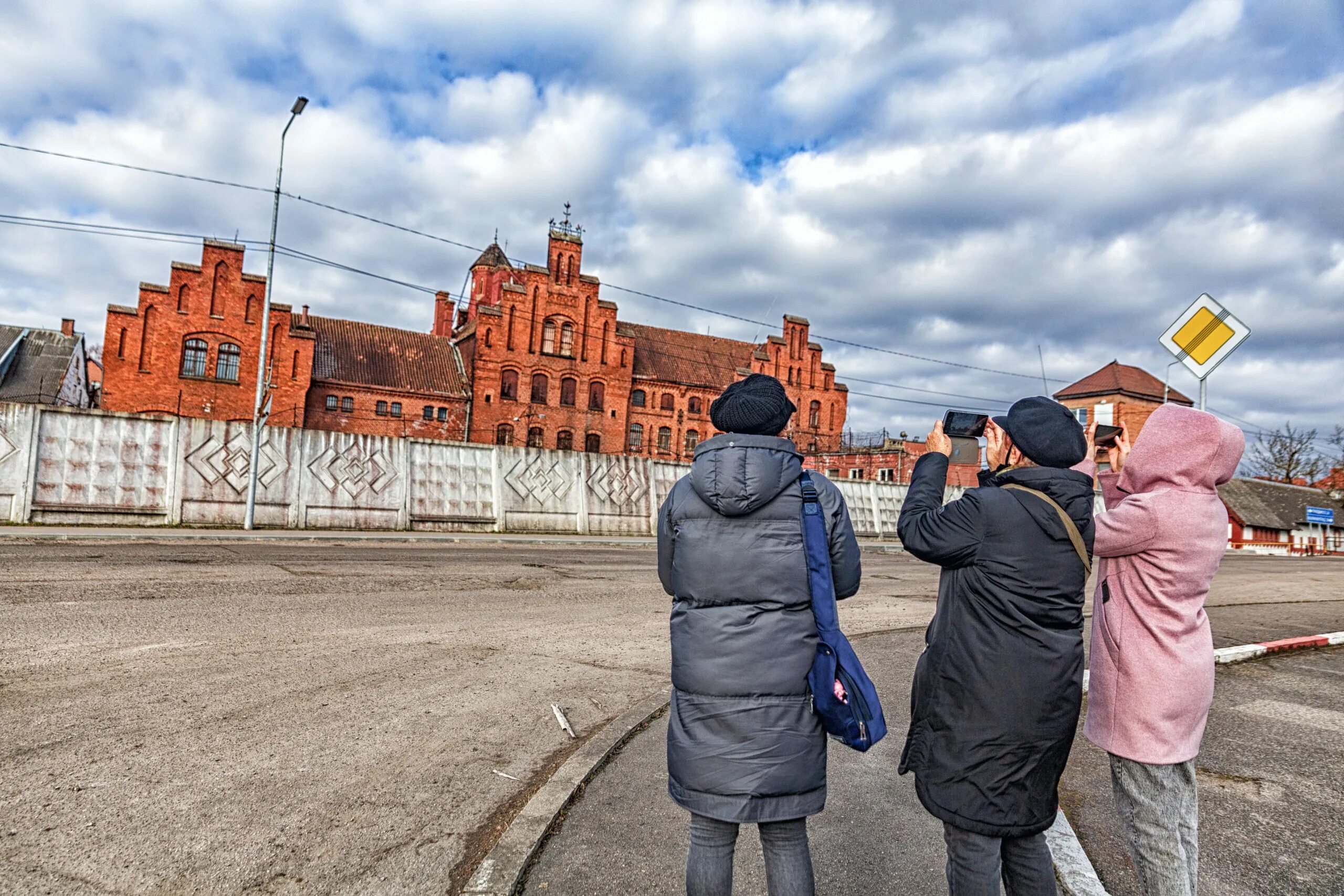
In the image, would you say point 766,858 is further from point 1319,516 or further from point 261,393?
point 1319,516

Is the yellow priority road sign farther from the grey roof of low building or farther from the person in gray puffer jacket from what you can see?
the grey roof of low building

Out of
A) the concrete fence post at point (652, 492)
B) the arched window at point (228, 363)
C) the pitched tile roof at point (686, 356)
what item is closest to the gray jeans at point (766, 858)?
the concrete fence post at point (652, 492)

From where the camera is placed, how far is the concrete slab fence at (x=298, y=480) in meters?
16.6

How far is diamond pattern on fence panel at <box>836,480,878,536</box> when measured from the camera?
1179 inches

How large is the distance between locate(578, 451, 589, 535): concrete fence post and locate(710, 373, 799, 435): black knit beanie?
20.7m

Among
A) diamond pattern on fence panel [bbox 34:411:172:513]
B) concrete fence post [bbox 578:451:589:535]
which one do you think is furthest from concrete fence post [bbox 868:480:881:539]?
diamond pattern on fence panel [bbox 34:411:172:513]

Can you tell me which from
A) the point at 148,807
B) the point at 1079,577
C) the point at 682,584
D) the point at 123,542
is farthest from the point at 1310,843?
the point at 123,542

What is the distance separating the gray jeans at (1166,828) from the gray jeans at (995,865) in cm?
38

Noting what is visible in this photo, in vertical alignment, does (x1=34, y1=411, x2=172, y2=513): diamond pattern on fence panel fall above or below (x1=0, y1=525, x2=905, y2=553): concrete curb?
above

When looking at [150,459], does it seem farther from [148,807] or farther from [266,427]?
[148,807]

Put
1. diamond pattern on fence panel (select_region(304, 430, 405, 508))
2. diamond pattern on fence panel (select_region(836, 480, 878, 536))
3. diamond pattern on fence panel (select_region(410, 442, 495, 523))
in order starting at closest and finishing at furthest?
diamond pattern on fence panel (select_region(304, 430, 405, 508)) < diamond pattern on fence panel (select_region(410, 442, 495, 523)) < diamond pattern on fence panel (select_region(836, 480, 878, 536))

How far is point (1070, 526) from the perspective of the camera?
280 centimetres

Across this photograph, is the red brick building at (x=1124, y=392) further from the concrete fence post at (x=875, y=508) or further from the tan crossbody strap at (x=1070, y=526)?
the tan crossbody strap at (x=1070, y=526)

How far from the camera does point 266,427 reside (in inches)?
750
